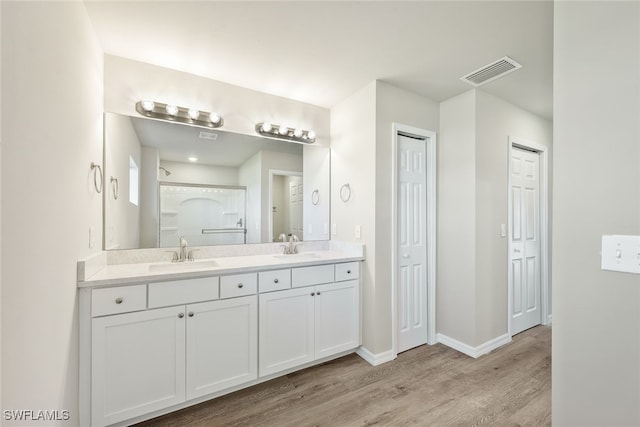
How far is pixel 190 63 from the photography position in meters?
2.10

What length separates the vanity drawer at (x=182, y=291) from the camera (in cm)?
167

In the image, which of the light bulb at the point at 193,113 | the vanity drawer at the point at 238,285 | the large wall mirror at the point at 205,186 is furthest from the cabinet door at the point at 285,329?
the light bulb at the point at 193,113

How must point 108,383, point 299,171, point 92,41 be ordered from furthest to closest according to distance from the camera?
point 299,171 < point 92,41 < point 108,383

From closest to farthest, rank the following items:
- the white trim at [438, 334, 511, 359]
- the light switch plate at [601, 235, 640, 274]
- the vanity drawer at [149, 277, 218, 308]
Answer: the light switch plate at [601, 235, 640, 274], the vanity drawer at [149, 277, 218, 308], the white trim at [438, 334, 511, 359]

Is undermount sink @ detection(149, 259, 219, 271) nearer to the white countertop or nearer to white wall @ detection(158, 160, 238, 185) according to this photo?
the white countertop

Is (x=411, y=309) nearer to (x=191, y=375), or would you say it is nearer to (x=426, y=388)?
(x=426, y=388)

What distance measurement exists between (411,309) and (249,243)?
66.4 inches

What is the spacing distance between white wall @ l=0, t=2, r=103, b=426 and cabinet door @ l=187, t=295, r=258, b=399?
0.58 m

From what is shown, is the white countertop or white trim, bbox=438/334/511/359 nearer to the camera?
the white countertop

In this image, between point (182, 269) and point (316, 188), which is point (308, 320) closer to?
point (182, 269)

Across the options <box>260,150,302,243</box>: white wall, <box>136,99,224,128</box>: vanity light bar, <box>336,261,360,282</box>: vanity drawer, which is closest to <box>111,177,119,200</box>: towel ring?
<box>136,99,224,128</box>: vanity light bar

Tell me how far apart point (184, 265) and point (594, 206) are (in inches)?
89.8

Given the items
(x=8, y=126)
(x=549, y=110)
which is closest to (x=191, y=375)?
(x=8, y=126)

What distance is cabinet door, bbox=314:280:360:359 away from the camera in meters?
2.27
